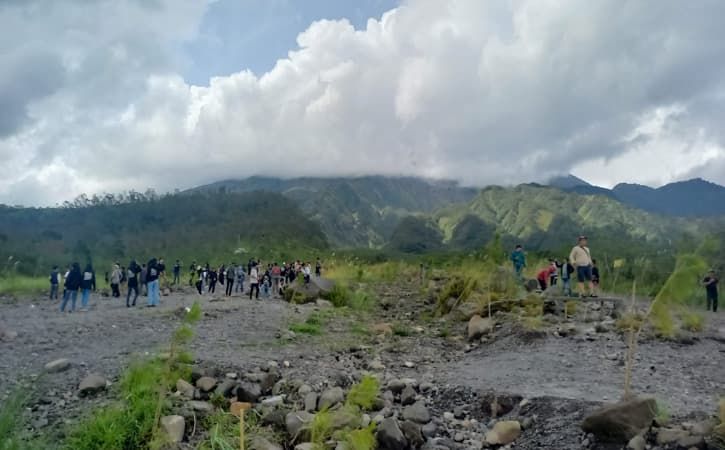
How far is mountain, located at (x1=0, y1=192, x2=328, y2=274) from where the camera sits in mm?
78188

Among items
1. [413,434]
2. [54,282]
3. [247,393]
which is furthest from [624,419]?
[54,282]

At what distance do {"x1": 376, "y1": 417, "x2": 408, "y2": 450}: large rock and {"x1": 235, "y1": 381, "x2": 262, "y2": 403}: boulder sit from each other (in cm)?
201

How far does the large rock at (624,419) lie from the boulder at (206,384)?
488 centimetres

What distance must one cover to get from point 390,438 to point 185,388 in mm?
2949

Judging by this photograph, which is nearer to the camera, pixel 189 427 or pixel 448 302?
pixel 189 427

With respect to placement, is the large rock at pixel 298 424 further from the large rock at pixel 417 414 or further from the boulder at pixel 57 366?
the boulder at pixel 57 366

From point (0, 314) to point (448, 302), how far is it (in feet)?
48.2

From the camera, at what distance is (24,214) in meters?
117

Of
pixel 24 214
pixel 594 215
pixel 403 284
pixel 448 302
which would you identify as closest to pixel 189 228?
pixel 24 214

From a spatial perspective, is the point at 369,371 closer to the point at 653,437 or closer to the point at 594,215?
the point at 653,437

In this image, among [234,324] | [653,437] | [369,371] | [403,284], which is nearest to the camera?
[653,437]

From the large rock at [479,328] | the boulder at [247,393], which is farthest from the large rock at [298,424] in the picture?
the large rock at [479,328]

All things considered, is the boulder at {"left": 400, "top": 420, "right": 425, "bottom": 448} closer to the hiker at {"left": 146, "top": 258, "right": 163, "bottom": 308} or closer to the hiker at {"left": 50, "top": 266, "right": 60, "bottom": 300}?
the hiker at {"left": 146, "top": 258, "right": 163, "bottom": 308}

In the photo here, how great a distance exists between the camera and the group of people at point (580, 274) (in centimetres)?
1506
